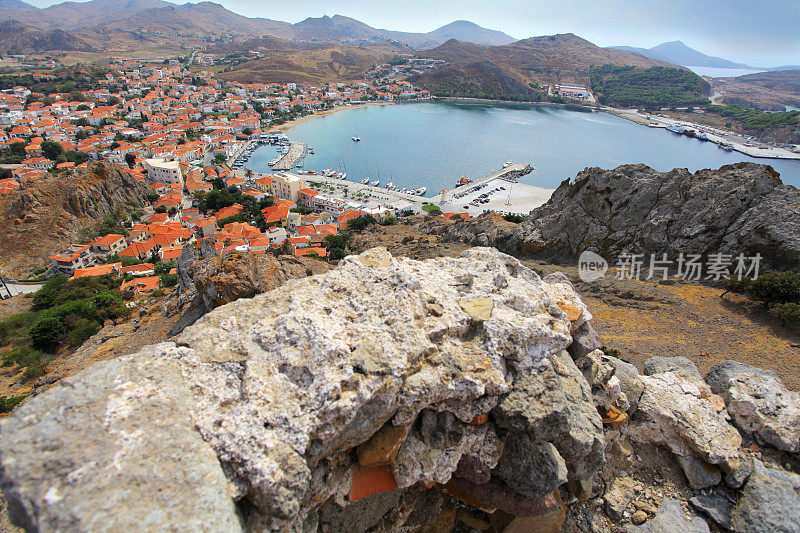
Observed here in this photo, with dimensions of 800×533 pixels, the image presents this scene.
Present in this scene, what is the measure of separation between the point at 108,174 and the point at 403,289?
58.9 m

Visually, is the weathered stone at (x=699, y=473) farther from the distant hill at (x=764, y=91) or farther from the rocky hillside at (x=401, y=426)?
the distant hill at (x=764, y=91)

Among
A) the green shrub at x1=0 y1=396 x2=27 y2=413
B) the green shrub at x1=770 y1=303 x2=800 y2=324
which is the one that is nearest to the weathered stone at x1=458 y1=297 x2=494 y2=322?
the green shrub at x1=770 y1=303 x2=800 y2=324

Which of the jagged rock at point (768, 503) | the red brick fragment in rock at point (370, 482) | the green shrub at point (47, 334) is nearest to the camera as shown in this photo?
the red brick fragment in rock at point (370, 482)

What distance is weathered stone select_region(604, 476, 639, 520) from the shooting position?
8.37 meters

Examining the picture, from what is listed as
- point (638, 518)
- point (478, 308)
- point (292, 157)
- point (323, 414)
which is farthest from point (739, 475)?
point (292, 157)

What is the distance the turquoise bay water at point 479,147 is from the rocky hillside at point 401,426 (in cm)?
5524

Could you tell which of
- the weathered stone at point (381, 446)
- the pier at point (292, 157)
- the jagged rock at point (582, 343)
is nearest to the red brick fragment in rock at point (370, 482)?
the weathered stone at point (381, 446)

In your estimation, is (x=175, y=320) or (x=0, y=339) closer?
(x=175, y=320)

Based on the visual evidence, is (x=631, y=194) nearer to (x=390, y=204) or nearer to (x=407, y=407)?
(x=407, y=407)

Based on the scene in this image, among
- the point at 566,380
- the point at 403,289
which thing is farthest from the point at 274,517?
the point at 566,380

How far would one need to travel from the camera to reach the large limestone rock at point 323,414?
4066mm

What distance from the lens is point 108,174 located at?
49.7 meters

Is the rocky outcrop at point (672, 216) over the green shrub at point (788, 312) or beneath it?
over

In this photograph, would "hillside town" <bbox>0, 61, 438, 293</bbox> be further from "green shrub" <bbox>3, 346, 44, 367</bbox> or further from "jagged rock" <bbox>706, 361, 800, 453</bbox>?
"jagged rock" <bbox>706, 361, 800, 453</bbox>
